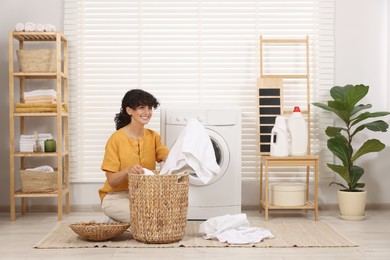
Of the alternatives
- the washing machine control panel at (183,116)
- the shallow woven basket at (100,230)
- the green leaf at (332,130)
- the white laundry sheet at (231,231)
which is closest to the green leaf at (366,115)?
the green leaf at (332,130)

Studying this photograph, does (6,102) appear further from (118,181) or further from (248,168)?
(248,168)

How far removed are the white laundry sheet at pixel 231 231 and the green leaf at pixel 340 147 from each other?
3.88ft

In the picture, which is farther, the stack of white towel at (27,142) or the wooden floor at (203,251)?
the stack of white towel at (27,142)

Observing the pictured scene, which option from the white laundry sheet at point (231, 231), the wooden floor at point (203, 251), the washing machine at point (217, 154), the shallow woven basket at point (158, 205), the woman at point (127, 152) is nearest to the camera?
the wooden floor at point (203, 251)

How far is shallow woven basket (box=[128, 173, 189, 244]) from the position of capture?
11.6ft

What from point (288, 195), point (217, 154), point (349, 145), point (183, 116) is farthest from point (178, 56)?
point (349, 145)

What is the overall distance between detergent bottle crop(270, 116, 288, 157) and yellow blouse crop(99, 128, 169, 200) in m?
1.01

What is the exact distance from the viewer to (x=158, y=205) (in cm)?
355

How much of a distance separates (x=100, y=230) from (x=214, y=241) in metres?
0.70

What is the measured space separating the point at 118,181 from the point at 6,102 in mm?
1810

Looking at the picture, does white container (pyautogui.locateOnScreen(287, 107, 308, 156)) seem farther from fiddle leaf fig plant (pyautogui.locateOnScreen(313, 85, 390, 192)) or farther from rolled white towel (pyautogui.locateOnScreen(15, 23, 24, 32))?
rolled white towel (pyautogui.locateOnScreen(15, 23, 24, 32))

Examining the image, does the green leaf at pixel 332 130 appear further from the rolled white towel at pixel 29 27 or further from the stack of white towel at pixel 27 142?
the rolled white towel at pixel 29 27

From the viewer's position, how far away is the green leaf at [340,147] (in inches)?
187

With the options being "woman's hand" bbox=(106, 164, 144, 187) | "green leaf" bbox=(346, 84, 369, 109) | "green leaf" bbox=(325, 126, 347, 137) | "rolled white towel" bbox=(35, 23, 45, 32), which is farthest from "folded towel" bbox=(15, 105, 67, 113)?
"green leaf" bbox=(346, 84, 369, 109)
